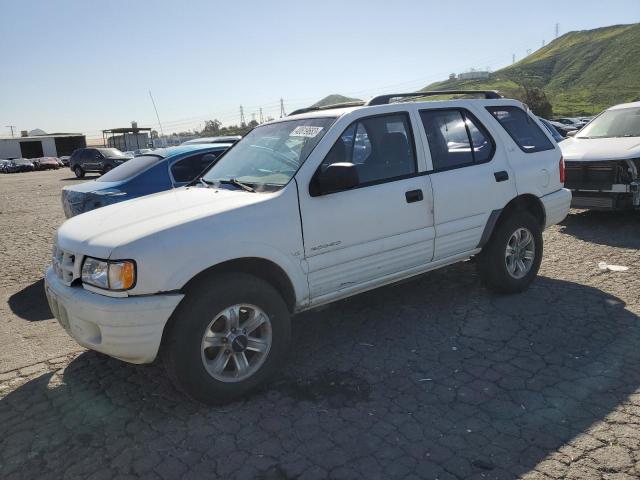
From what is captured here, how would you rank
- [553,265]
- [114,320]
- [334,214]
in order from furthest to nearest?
[553,265] → [334,214] → [114,320]

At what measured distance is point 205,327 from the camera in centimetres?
322

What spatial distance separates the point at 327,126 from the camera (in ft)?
13.3

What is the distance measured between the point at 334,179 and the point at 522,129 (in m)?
2.63

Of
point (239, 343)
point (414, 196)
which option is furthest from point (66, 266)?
point (414, 196)

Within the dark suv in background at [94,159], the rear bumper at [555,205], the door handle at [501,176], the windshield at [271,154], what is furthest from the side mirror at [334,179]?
the dark suv in background at [94,159]

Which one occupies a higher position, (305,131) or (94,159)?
(94,159)

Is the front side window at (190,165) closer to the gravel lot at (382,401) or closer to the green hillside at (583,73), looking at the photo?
the gravel lot at (382,401)

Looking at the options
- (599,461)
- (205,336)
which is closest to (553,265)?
(599,461)

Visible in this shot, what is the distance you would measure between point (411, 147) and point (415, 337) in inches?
61.4

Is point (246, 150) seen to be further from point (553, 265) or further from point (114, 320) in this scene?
point (553, 265)

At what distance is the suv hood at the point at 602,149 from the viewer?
25.0ft

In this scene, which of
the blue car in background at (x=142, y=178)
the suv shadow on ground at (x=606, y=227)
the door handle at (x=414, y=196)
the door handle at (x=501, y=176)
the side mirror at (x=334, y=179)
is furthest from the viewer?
the suv shadow on ground at (x=606, y=227)

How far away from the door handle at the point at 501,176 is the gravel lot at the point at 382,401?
115 cm

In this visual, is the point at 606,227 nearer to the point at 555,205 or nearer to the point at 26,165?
the point at 555,205
